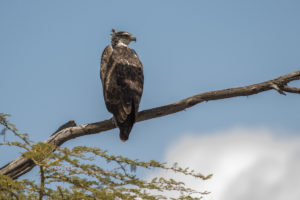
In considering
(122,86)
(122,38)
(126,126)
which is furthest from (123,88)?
(122,38)

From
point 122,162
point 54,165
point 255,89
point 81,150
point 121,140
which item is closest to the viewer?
point 54,165

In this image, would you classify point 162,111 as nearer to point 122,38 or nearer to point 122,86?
point 122,86

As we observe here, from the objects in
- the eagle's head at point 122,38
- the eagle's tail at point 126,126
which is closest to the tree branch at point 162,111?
the eagle's tail at point 126,126

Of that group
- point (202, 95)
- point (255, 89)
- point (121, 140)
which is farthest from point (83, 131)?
point (255, 89)

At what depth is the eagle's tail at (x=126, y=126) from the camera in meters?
9.00

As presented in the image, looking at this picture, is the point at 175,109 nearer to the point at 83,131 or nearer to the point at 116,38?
the point at 83,131

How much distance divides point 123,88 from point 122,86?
0.05 m

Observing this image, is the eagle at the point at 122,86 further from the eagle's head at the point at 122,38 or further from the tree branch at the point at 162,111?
the eagle's head at the point at 122,38

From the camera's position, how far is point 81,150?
6.73 metres

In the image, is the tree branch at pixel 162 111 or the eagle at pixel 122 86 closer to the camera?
the tree branch at pixel 162 111

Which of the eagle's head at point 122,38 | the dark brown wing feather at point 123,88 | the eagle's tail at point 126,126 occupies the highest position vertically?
the eagle's head at point 122,38

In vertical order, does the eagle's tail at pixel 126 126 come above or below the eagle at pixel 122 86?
below

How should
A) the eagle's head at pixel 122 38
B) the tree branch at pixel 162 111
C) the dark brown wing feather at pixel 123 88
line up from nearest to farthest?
the tree branch at pixel 162 111 < the dark brown wing feather at pixel 123 88 < the eagle's head at pixel 122 38

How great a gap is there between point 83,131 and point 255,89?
10.7ft
